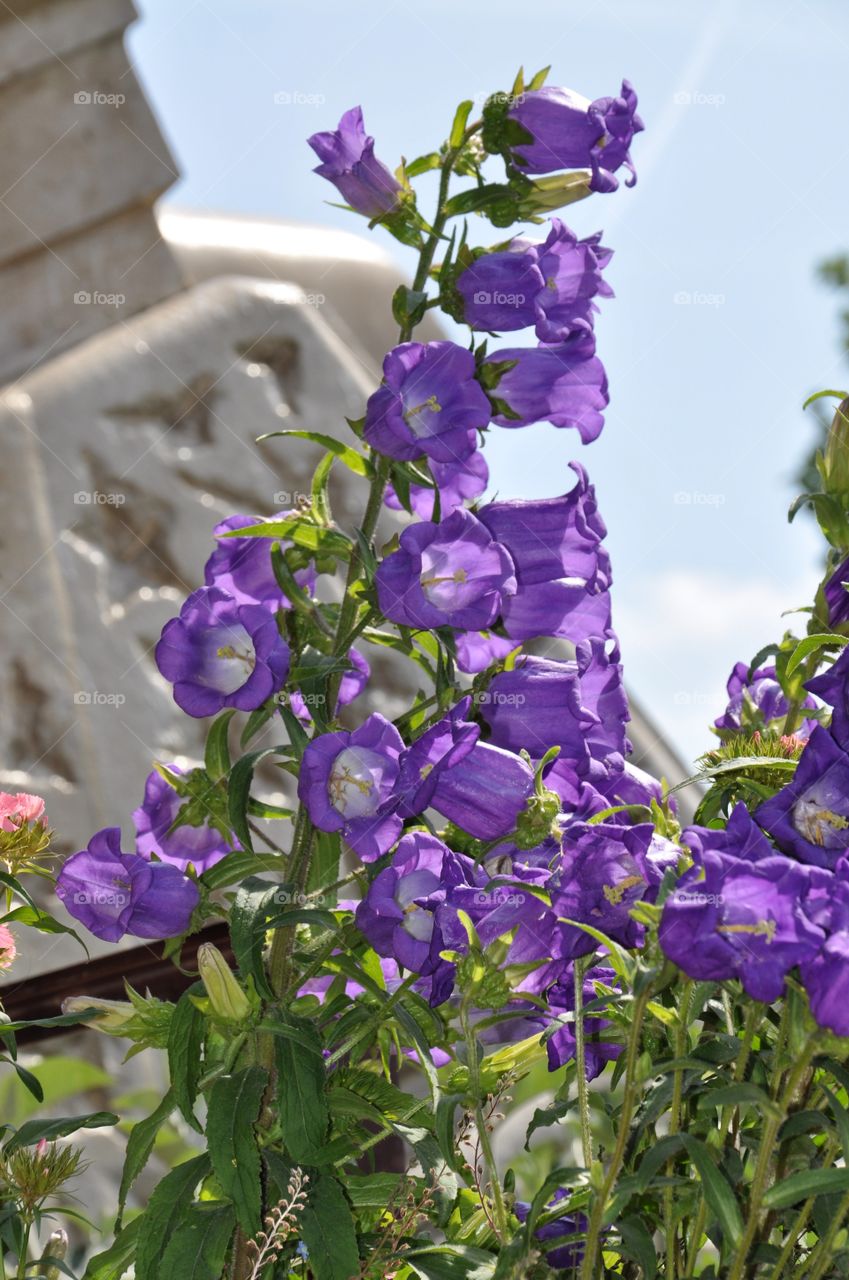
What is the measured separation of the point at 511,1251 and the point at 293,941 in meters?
0.27

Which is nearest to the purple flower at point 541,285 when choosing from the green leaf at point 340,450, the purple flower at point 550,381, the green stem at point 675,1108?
the purple flower at point 550,381

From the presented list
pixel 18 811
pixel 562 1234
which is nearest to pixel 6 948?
pixel 18 811

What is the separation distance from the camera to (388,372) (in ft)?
3.06

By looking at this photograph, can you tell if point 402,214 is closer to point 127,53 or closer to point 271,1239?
point 271,1239

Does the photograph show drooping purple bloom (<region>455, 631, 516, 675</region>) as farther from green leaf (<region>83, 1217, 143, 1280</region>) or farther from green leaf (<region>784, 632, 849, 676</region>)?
green leaf (<region>83, 1217, 143, 1280</region>)

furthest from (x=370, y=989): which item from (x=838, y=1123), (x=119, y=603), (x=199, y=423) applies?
(x=199, y=423)

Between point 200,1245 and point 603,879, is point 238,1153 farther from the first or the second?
point 603,879

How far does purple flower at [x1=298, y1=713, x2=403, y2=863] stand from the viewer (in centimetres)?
87

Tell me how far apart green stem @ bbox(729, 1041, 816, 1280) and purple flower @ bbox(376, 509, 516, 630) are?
0.35 m

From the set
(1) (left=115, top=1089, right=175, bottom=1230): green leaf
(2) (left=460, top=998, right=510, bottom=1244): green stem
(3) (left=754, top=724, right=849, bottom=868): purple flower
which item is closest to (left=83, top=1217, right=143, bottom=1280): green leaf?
(1) (left=115, top=1089, right=175, bottom=1230): green leaf

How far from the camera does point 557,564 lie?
975 millimetres

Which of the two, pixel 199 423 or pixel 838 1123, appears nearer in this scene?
pixel 838 1123

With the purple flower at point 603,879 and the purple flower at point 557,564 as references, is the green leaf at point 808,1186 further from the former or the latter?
the purple flower at point 557,564

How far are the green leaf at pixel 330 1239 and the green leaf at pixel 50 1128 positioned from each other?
0.51ft
